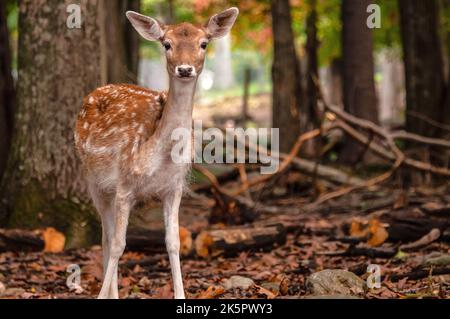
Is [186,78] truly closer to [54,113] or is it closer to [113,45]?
[54,113]

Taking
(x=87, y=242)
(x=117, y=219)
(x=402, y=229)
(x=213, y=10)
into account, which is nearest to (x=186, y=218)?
(x=87, y=242)

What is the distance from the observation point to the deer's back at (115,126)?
6.73 m

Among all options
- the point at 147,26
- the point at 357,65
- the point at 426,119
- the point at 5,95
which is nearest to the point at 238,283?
the point at 147,26

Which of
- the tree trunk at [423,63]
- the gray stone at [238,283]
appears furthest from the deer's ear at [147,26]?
the tree trunk at [423,63]

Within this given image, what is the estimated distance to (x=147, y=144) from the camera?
6527 millimetres

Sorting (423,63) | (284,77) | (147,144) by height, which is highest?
(423,63)

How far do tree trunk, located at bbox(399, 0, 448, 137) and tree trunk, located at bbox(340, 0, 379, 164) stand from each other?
1.07 meters

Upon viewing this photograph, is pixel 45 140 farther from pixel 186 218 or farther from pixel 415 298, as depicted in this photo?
pixel 415 298

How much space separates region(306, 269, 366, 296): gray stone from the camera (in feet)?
22.6

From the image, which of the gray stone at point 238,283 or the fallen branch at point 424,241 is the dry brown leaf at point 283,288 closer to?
the gray stone at point 238,283

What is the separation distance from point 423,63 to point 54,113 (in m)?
7.32

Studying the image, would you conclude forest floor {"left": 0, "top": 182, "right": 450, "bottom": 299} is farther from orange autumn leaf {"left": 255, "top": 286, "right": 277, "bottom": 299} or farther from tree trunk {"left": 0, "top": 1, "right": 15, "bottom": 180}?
tree trunk {"left": 0, "top": 1, "right": 15, "bottom": 180}

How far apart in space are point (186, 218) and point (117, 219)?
507cm

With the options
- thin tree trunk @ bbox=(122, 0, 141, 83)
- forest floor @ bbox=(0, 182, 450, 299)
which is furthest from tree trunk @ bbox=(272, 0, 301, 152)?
forest floor @ bbox=(0, 182, 450, 299)
